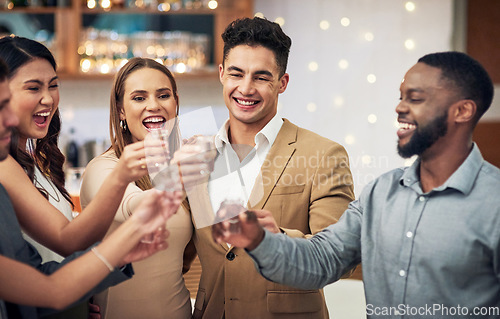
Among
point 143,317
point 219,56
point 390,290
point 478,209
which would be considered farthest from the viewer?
point 219,56

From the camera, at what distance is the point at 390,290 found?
136 cm

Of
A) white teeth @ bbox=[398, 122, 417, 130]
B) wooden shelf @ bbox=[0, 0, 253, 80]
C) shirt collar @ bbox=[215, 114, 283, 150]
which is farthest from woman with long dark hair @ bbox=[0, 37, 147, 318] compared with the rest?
wooden shelf @ bbox=[0, 0, 253, 80]

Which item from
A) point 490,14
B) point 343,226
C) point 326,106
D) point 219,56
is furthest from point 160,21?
point 343,226

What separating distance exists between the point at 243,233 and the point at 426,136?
0.49 meters

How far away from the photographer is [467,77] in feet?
4.29

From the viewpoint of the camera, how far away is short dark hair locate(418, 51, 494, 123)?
1305 mm

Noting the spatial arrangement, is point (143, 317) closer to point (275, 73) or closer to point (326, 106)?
point (275, 73)

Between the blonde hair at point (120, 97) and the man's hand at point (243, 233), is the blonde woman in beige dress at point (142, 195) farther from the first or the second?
the man's hand at point (243, 233)

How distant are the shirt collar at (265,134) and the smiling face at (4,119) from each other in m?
0.78

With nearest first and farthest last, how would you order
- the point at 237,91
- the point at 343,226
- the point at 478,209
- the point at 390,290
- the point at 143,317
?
the point at 478,209, the point at 390,290, the point at 343,226, the point at 143,317, the point at 237,91

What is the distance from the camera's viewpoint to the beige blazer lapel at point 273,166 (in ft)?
5.68

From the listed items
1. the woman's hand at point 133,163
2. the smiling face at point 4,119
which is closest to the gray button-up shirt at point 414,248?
the woman's hand at point 133,163

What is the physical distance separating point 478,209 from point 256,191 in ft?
2.24

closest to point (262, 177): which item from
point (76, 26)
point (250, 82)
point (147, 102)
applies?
point (250, 82)
